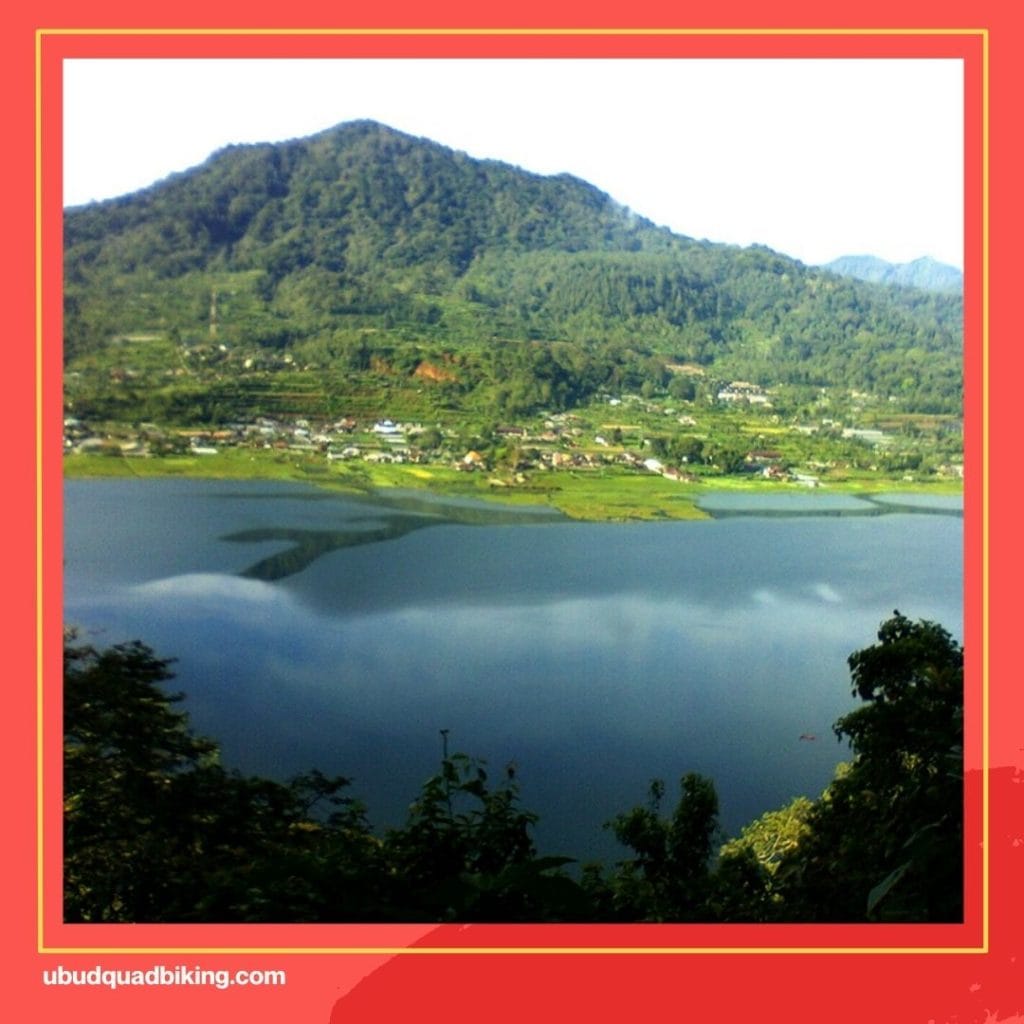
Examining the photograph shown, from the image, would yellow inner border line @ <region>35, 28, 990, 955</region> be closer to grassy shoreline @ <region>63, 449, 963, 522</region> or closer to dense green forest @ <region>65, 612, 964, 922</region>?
dense green forest @ <region>65, 612, 964, 922</region>

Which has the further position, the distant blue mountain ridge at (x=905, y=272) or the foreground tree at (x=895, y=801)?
the distant blue mountain ridge at (x=905, y=272)

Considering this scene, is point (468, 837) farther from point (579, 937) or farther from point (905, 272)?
point (905, 272)

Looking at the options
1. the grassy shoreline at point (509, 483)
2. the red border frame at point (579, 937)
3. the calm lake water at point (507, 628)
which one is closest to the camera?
the red border frame at point (579, 937)

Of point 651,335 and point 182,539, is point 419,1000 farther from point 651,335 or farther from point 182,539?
point 651,335

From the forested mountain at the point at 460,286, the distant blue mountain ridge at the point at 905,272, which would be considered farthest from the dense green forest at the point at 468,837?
the distant blue mountain ridge at the point at 905,272
